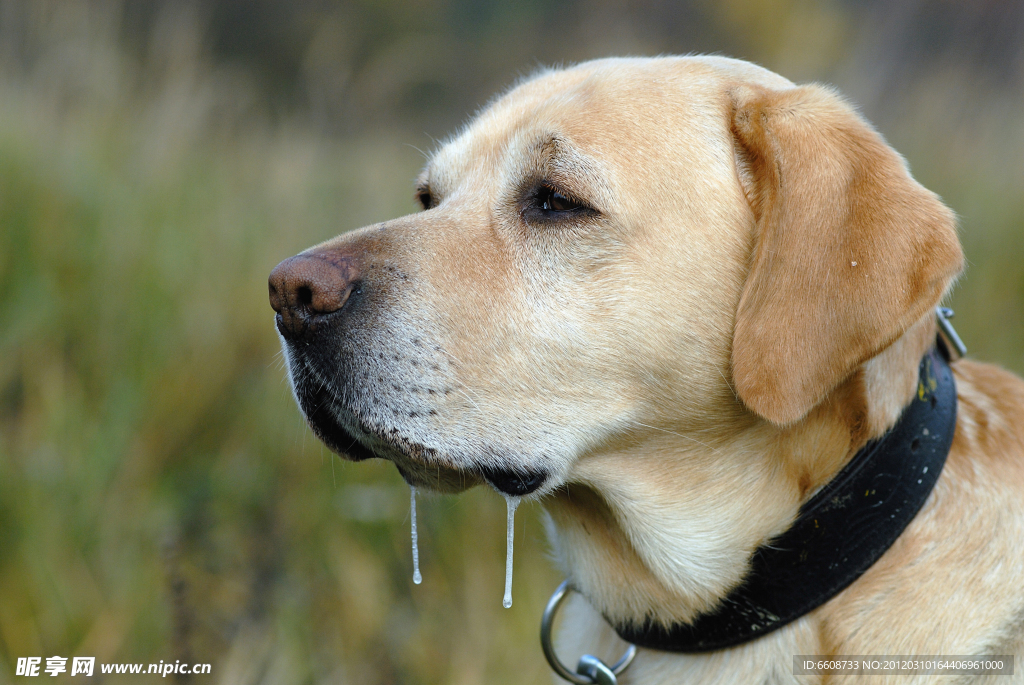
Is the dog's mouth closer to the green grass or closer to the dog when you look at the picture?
the dog

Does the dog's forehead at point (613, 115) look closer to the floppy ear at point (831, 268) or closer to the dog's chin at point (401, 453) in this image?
the floppy ear at point (831, 268)

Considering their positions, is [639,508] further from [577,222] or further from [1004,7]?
[1004,7]

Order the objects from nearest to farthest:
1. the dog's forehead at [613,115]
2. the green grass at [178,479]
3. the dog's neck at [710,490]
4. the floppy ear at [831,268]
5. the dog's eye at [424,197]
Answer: the floppy ear at [831,268]
the dog's neck at [710,490]
the dog's forehead at [613,115]
the dog's eye at [424,197]
the green grass at [178,479]

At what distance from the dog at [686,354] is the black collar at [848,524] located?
32 millimetres

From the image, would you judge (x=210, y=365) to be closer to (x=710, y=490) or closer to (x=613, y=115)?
(x=613, y=115)

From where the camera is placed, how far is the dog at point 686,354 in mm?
1794

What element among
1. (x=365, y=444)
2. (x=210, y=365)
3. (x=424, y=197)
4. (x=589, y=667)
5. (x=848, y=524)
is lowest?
(x=210, y=365)

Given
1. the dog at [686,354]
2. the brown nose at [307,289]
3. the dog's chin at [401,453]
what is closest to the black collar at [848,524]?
the dog at [686,354]

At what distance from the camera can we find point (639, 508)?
2039 millimetres

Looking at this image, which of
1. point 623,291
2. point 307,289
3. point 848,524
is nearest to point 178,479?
point 307,289

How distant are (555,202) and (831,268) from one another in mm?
677

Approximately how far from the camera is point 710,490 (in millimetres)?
2018

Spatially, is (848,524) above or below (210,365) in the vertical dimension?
above

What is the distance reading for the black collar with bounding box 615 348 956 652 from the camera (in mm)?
1797
